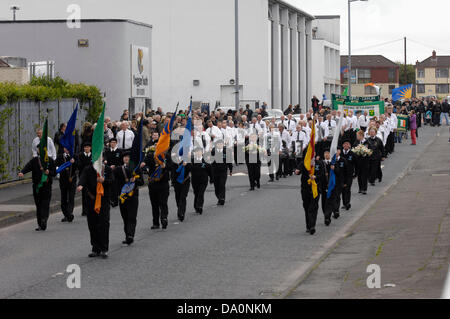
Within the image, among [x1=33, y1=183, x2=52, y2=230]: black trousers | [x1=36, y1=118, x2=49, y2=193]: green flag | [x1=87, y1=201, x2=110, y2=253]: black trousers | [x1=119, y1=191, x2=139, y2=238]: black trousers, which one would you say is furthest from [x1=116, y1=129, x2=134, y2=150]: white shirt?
[x1=87, y1=201, x2=110, y2=253]: black trousers

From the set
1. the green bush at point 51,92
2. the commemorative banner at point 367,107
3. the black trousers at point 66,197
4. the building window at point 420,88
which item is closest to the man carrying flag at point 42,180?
the black trousers at point 66,197

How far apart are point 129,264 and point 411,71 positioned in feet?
548

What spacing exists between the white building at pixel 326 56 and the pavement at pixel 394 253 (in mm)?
65667

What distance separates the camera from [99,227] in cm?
1491

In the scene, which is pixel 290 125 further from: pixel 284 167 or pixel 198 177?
pixel 198 177

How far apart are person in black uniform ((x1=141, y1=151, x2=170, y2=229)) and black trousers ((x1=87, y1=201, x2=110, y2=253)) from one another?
2.79m

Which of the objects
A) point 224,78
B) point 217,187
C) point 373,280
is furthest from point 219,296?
point 224,78

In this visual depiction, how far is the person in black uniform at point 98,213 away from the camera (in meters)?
14.8

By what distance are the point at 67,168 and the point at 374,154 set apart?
9.53m

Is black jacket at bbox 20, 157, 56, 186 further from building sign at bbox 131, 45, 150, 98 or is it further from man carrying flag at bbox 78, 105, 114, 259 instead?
building sign at bbox 131, 45, 150, 98

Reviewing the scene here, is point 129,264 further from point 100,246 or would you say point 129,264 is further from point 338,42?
point 338,42

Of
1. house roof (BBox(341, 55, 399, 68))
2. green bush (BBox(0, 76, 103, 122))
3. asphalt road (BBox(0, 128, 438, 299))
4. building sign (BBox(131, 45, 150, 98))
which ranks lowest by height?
asphalt road (BBox(0, 128, 438, 299))

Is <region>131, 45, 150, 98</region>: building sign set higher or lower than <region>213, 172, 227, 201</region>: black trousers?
higher

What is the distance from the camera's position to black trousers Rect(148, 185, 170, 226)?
17938mm
